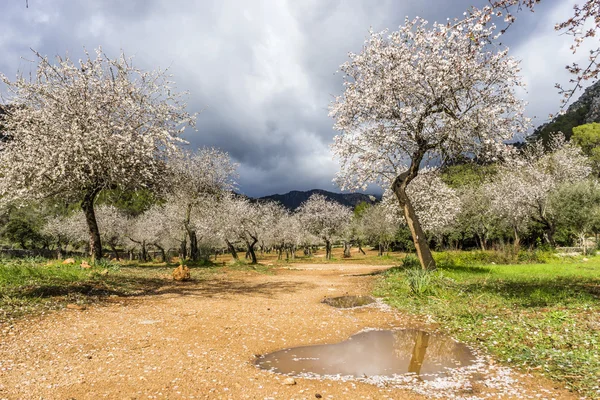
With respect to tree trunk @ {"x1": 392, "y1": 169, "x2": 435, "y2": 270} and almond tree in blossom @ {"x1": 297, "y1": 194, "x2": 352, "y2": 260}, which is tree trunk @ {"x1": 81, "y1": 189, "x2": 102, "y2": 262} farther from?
almond tree in blossom @ {"x1": 297, "y1": 194, "x2": 352, "y2": 260}

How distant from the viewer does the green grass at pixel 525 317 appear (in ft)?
20.3

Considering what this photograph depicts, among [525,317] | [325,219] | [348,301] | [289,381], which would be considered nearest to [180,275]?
[348,301]

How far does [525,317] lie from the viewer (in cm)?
933

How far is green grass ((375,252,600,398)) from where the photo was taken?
6.20 metres

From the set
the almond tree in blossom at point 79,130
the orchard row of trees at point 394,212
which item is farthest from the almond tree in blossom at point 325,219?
the almond tree in blossom at point 79,130

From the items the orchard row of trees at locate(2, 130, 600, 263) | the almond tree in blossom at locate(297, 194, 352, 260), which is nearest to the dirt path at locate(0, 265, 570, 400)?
the orchard row of trees at locate(2, 130, 600, 263)

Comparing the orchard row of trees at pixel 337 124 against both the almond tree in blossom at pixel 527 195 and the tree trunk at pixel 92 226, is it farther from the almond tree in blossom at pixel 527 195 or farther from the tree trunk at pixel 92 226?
the almond tree in blossom at pixel 527 195

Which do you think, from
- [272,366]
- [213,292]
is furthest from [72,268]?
[272,366]

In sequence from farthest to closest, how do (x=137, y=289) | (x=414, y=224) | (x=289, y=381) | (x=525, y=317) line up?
(x=414, y=224) < (x=137, y=289) < (x=525, y=317) < (x=289, y=381)

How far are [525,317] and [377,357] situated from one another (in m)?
5.07

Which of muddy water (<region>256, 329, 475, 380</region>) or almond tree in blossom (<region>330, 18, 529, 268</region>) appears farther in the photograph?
almond tree in blossom (<region>330, 18, 529, 268</region>)

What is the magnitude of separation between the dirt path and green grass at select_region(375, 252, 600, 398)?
2.71ft

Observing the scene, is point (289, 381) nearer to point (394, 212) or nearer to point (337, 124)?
point (337, 124)

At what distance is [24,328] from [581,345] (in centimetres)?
1205
